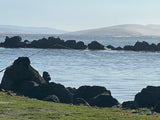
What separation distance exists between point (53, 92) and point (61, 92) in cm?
63

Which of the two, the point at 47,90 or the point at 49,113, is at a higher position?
the point at 49,113

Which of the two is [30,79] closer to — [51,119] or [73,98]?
[73,98]

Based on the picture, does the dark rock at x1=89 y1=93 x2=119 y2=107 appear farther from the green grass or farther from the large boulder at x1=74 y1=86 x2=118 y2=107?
the green grass

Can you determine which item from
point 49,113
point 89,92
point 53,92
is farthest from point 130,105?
point 49,113

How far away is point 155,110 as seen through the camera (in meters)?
32.4

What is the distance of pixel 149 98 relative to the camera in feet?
119

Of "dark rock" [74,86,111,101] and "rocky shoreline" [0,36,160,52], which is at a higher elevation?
"dark rock" [74,86,111,101]

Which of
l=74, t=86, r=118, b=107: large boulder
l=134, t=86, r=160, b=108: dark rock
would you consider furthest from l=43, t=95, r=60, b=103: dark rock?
l=134, t=86, r=160, b=108: dark rock

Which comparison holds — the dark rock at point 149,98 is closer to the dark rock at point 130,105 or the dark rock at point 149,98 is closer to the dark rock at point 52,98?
the dark rock at point 130,105

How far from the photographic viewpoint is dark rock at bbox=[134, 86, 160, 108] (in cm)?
3597

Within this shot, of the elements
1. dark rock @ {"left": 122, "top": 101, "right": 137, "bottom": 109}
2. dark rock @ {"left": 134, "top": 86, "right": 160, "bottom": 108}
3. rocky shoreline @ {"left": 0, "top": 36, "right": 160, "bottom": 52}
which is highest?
dark rock @ {"left": 134, "top": 86, "right": 160, "bottom": 108}

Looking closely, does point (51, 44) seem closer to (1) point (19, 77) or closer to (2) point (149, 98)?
(1) point (19, 77)

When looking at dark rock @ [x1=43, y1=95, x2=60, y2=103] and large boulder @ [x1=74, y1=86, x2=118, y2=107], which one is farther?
large boulder @ [x1=74, y1=86, x2=118, y2=107]

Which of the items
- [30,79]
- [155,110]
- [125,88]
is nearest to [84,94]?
[30,79]
